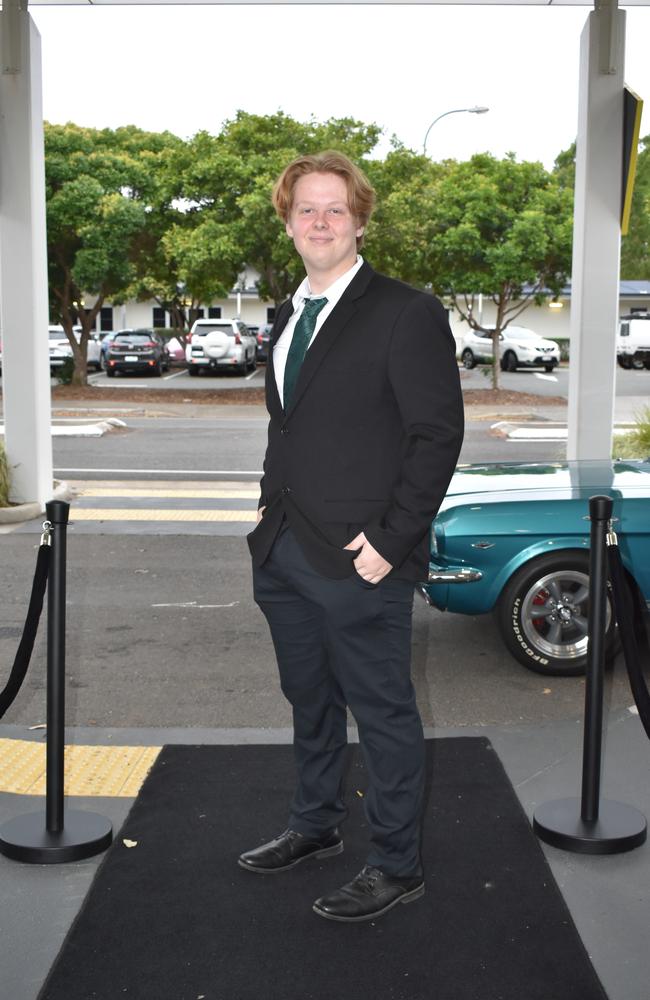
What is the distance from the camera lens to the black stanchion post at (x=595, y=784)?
400cm

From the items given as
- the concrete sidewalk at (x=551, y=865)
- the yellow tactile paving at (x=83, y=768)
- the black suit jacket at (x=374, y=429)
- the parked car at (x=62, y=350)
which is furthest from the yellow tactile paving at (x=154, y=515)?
the parked car at (x=62, y=350)

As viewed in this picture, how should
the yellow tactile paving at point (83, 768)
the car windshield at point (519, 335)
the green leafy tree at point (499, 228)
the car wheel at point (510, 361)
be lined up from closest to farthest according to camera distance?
the yellow tactile paving at point (83, 768) < the green leafy tree at point (499, 228) < the car wheel at point (510, 361) < the car windshield at point (519, 335)

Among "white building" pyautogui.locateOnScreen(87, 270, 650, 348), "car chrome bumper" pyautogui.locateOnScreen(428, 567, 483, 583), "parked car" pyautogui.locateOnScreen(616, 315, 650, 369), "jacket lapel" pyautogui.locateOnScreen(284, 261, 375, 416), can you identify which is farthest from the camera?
"white building" pyautogui.locateOnScreen(87, 270, 650, 348)

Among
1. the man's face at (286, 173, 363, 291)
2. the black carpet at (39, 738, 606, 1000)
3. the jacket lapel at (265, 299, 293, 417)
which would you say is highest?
the man's face at (286, 173, 363, 291)

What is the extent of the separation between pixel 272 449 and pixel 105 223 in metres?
26.9

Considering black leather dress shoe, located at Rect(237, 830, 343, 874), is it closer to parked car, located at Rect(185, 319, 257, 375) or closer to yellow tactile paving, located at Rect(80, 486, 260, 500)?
yellow tactile paving, located at Rect(80, 486, 260, 500)

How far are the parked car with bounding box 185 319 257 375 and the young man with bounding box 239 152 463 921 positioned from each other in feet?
114

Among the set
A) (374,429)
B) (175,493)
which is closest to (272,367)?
(374,429)

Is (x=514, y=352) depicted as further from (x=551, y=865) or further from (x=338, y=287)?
(x=338, y=287)

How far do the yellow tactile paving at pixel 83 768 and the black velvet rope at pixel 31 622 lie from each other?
0.56 metres

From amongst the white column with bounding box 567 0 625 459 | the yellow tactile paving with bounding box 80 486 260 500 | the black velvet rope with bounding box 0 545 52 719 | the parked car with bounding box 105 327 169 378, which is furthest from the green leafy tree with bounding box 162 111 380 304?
the black velvet rope with bounding box 0 545 52 719

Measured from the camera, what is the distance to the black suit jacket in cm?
339

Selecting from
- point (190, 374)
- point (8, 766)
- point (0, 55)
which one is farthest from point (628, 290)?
point (8, 766)

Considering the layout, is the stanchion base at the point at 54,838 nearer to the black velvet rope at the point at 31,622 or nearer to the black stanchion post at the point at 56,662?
the black stanchion post at the point at 56,662
